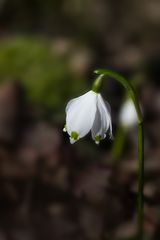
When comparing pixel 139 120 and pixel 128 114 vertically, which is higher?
pixel 139 120

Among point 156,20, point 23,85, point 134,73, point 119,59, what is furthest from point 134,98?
point 156,20

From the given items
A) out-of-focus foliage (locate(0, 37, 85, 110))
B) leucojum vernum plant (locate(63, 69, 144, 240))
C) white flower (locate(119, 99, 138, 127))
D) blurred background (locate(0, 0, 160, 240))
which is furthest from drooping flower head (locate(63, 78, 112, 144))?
out-of-focus foliage (locate(0, 37, 85, 110))

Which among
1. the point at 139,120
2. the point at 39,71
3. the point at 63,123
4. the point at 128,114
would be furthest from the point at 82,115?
the point at 39,71

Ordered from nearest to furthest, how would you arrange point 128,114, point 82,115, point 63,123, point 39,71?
1. point 82,115
2. point 128,114
3. point 63,123
4. point 39,71

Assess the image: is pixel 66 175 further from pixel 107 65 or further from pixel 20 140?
pixel 107 65

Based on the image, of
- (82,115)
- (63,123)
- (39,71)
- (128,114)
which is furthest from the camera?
(39,71)

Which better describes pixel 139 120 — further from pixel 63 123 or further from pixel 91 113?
pixel 63 123

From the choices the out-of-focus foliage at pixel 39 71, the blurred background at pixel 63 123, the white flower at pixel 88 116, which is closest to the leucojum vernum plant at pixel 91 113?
the white flower at pixel 88 116
